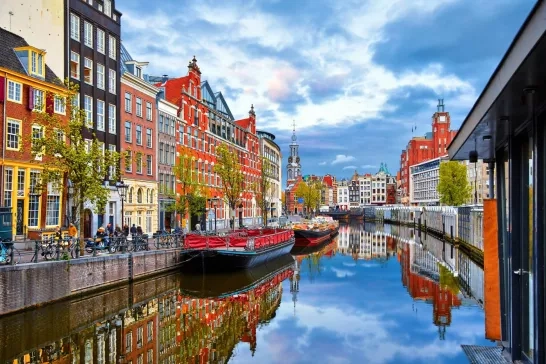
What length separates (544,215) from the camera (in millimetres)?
8219

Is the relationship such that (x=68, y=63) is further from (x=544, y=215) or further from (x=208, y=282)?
(x=544, y=215)

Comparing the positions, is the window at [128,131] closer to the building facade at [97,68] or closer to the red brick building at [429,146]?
the building facade at [97,68]

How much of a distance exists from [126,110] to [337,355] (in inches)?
1381

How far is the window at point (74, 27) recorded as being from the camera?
3912 centimetres

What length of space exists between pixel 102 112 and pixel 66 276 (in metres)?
22.1

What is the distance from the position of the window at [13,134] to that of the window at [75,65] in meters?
8.56

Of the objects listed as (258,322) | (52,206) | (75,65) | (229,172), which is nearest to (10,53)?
(75,65)

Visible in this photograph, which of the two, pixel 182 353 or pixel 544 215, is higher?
Answer: pixel 544 215

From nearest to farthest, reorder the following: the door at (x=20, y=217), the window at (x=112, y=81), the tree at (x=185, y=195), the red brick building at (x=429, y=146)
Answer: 1. the door at (x=20, y=217)
2. the window at (x=112, y=81)
3. the tree at (x=185, y=195)
4. the red brick building at (x=429, y=146)

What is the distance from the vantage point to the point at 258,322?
21.6 m

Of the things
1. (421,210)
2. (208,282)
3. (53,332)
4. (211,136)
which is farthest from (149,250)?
(421,210)

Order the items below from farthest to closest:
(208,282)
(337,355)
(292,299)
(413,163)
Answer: (413,163) → (208,282) → (292,299) → (337,355)

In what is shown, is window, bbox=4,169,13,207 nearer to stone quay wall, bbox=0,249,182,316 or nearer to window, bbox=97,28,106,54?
stone quay wall, bbox=0,249,182,316

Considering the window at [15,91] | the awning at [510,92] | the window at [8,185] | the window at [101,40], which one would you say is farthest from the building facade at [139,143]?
the awning at [510,92]
